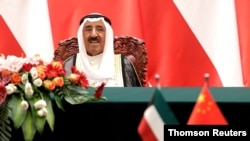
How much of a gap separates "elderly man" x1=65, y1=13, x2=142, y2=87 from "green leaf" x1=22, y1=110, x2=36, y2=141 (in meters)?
0.80

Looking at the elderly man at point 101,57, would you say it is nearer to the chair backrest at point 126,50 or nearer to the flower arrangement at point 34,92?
the chair backrest at point 126,50

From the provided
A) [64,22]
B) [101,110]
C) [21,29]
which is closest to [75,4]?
A: [64,22]

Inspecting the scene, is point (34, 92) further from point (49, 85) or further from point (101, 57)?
point (101, 57)

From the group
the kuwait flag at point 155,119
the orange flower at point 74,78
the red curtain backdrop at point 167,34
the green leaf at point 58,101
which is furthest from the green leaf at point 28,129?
the red curtain backdrop at point 167,34

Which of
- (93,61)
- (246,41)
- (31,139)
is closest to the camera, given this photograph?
(31,139)

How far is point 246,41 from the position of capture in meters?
4.17

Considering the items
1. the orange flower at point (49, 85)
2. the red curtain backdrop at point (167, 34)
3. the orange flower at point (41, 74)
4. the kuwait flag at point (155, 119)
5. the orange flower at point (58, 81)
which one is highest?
the red curtain backdrop at point (167, 34)

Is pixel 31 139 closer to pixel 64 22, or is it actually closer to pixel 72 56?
pixel 72 56

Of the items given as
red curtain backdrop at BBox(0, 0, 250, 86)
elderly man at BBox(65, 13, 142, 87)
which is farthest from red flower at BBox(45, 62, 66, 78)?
red curtain backdrop at BBox(0, 0, 250, 86)

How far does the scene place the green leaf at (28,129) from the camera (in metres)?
2.22

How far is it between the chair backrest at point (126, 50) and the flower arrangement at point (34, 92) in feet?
2.94

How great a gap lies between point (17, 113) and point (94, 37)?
1002 mm

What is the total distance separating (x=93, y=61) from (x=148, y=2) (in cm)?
119

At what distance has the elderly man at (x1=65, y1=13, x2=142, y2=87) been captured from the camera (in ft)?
10.0
